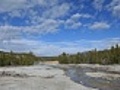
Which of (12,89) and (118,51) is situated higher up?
(118,51)

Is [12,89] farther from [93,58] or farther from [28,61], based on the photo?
[28,61]

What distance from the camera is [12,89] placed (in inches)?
1505

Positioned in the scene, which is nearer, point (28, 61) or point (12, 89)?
point (12, 89)

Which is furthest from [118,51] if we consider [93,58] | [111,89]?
[111,89]

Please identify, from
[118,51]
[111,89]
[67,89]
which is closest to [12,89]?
[67,89]

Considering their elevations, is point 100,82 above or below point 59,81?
below

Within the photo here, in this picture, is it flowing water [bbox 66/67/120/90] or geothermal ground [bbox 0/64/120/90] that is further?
flowing water [bbox 66/67/120/90]

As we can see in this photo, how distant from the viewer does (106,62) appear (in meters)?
147

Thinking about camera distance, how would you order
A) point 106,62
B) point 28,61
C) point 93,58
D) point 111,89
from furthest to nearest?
point 28,61 → point 93,58 → point 106,62 → point 111,89

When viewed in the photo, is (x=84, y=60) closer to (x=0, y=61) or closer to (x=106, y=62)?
(x=106, y=62)

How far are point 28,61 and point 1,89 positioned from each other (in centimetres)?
15129

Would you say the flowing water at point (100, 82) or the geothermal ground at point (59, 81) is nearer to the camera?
the geothermal ground at point (59, 81)

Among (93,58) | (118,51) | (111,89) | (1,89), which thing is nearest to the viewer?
(1,89)

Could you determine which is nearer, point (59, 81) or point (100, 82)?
point (59, 81)
